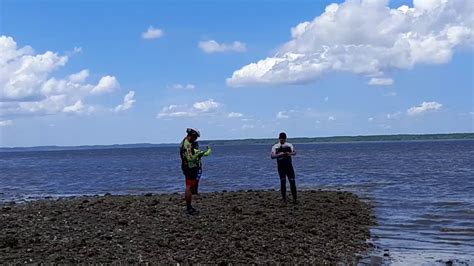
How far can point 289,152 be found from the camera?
1791 cm

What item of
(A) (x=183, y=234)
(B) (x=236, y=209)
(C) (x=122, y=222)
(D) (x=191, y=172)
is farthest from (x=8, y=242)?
(B) (x=236, y=209)

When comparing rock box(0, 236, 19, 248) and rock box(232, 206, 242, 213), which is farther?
rock box(232, 206, 242, 213)

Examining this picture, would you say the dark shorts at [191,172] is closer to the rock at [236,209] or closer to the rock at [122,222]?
the rock at [122,222]

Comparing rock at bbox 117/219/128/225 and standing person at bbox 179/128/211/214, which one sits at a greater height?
standing person at bbox 179/128/211/214

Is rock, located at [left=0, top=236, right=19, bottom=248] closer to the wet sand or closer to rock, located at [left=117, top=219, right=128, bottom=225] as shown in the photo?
the wet sand

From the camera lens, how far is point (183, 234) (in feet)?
42.5

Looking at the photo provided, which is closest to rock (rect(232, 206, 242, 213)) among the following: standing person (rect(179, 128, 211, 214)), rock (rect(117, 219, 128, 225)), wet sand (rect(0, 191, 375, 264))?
wet sand (rect(0, 191, 375, 264))

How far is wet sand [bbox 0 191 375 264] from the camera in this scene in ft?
36.9

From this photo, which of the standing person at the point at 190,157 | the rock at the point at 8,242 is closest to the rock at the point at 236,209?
the standing person at the point at 190,157

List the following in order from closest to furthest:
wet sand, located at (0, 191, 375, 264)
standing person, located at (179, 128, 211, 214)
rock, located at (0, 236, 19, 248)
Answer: wet sand, located at (0, 191, 375, 264)
rock, located at (0, 236, 19, 248)
standing person, located at (179, 128, 211, 214)

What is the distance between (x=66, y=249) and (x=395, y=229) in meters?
9.61

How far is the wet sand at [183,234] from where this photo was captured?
36.9ft

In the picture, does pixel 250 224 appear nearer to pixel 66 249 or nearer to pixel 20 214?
pixel 66 249

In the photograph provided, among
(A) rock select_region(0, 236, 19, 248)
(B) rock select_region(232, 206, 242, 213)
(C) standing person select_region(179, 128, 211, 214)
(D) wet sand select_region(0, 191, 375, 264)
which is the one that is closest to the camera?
(D) wet sand select_region(0, 191, 375, 264)
